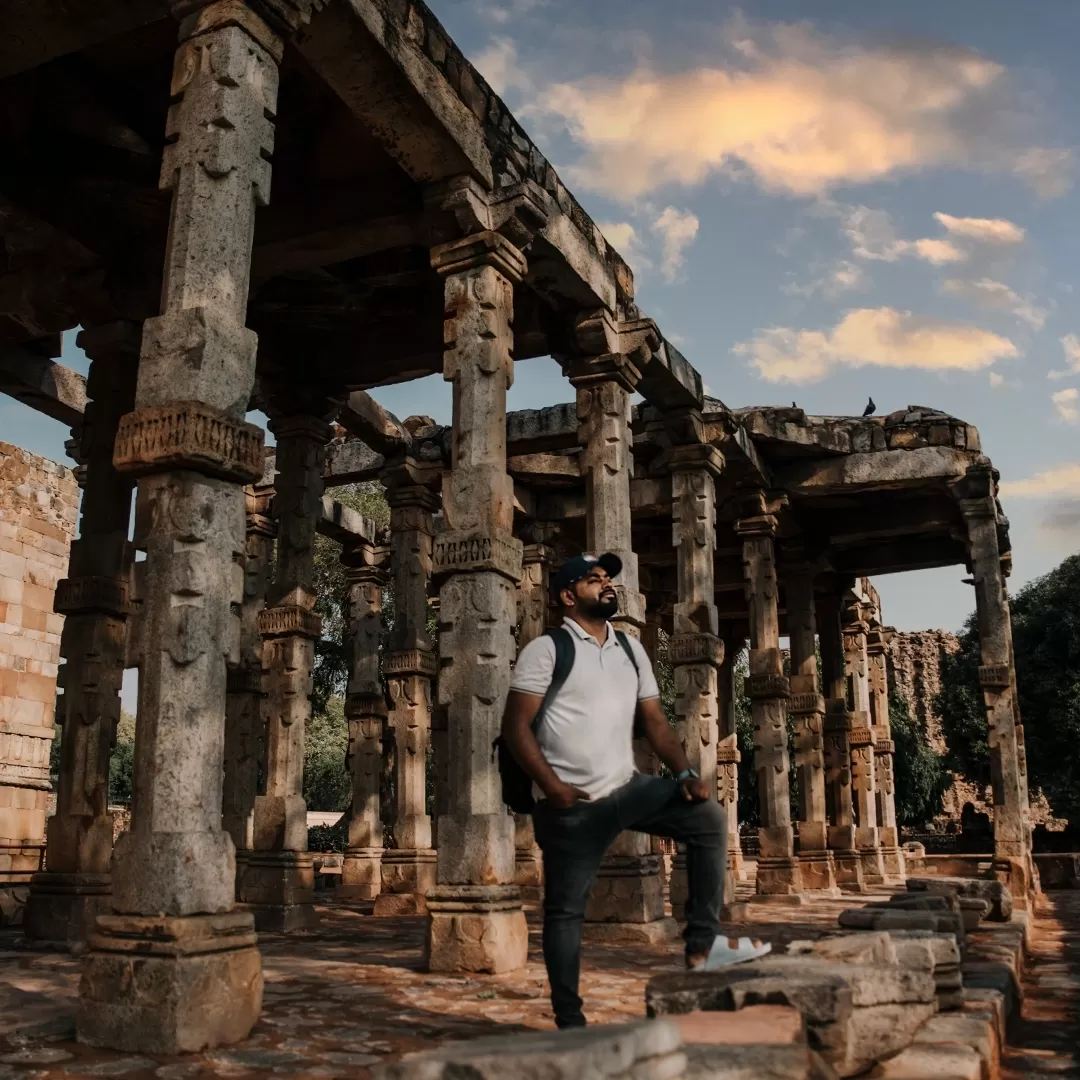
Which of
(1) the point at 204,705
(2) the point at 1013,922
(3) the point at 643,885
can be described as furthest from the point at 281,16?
(2) the point at 1013,922

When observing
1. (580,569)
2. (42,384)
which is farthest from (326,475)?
(580,569)

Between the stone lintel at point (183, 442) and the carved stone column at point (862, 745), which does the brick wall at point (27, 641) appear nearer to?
the stone lintel at point (183, 442)

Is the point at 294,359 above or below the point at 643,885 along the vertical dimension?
above

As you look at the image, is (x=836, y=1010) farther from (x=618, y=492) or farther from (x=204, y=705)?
(x=618, y=492)

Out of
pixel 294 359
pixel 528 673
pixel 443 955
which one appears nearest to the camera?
pixel 528 673

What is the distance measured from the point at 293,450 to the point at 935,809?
98.3ft

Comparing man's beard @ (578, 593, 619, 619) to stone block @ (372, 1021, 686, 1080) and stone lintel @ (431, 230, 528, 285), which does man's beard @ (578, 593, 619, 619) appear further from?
stone lintel @ (431, 230, 528, 285)

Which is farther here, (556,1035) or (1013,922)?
(1013,922)

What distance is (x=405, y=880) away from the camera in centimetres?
1320

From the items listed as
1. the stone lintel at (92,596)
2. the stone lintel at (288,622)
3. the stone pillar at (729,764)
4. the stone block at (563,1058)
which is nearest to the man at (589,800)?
the stone block at (563,1058)

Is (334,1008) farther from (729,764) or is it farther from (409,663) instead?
(729,764)

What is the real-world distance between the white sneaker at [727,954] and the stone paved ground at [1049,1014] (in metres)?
1.53

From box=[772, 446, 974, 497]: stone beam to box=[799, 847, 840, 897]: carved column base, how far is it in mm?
5400

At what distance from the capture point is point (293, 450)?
40.5 feet
